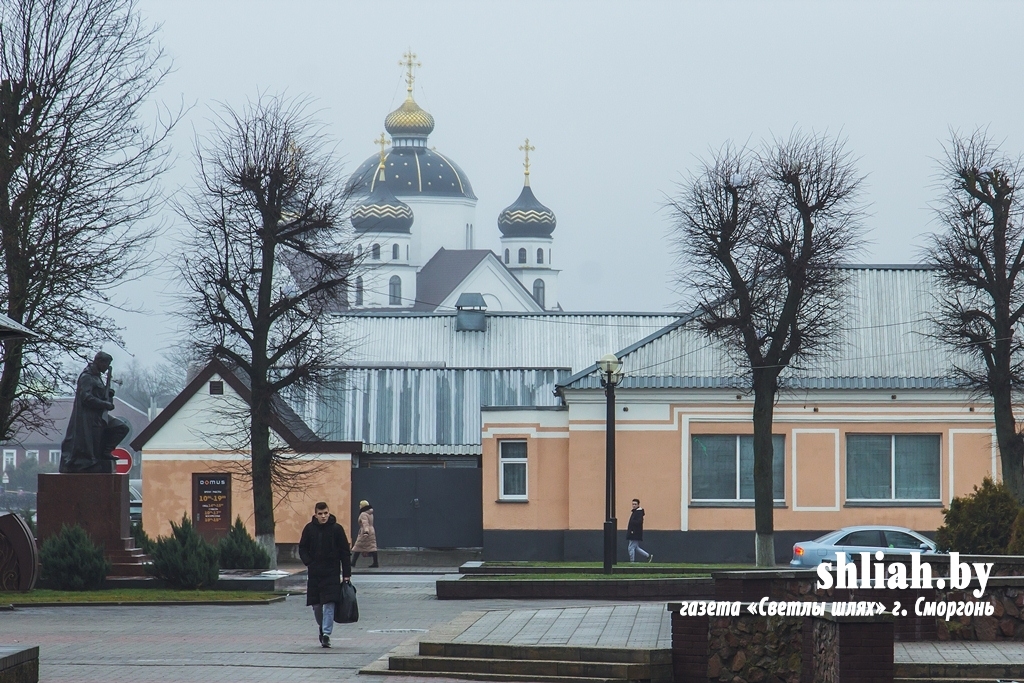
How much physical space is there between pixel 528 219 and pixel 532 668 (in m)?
116

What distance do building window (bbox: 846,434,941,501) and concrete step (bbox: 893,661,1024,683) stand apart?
21.7 m

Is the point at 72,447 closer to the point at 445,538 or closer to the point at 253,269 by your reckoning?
the point at 253,269

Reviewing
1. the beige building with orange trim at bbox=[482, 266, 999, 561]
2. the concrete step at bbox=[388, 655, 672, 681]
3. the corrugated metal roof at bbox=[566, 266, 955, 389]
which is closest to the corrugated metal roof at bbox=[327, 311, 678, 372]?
the corrugated metal roof at bbox=[566, 266, 955, 389]

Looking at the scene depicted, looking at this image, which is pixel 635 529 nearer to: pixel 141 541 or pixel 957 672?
pixel 141 541

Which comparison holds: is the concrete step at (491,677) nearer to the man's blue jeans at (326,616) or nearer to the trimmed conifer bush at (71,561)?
the man's blue jeans at (326,616)

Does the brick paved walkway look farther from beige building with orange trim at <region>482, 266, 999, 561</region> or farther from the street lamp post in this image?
beige building with orange trim at <region>482, 266, 999, 561</region>

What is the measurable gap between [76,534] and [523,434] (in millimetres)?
14946

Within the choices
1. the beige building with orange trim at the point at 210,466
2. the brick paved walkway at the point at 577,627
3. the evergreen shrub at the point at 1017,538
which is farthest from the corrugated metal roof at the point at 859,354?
the brick paved walkway at the point at 577,627

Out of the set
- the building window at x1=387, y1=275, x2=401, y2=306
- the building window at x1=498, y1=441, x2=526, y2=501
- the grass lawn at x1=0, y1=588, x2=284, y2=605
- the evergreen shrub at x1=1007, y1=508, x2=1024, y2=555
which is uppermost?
the building window at x1=387, y1=275, x2=401, y2=306

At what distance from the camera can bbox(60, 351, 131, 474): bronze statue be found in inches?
847

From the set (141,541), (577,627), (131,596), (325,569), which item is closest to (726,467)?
(141,541)

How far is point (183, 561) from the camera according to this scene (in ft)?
70.8

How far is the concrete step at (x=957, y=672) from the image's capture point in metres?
11.9

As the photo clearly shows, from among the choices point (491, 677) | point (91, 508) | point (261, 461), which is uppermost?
point (261, 461)
